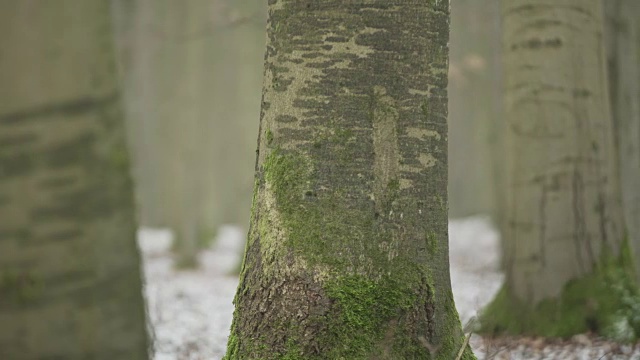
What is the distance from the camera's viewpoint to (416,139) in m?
3.49

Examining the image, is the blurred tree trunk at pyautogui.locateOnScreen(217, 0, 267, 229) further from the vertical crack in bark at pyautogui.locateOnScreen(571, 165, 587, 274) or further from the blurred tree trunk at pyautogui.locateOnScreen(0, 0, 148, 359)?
the blurred tree trunk at pyautogui.locateOnScreen(0, 0, 148, 359)

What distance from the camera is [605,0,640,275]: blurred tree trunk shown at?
7.71 m

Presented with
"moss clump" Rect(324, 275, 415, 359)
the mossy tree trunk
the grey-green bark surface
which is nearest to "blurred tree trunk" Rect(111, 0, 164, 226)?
the grey-green bark surface

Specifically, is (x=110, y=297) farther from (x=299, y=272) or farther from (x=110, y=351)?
(x=299, y=272)

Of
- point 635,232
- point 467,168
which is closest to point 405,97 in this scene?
point 635,232

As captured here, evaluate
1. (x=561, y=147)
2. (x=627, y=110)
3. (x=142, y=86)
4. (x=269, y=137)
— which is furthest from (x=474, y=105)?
(x=269, y=137)

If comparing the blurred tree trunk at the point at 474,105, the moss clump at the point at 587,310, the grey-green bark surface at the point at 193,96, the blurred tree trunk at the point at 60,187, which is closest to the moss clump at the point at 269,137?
the blurred tree trunk at the point at 60,187

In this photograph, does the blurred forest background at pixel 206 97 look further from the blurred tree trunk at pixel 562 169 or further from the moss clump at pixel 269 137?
the moss clump at pixel 269 137

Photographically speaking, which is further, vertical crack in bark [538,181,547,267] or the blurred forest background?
→ the blurred forest background

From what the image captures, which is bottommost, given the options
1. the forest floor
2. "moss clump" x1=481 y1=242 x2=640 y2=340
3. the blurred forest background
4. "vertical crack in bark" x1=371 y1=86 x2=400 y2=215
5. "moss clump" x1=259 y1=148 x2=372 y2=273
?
the forest floor

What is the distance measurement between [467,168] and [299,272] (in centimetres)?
2690

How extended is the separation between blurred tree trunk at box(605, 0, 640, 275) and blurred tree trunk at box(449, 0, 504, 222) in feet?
16.8

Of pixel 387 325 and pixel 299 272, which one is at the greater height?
pixel 299 272

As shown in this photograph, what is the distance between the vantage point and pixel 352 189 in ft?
11.2
